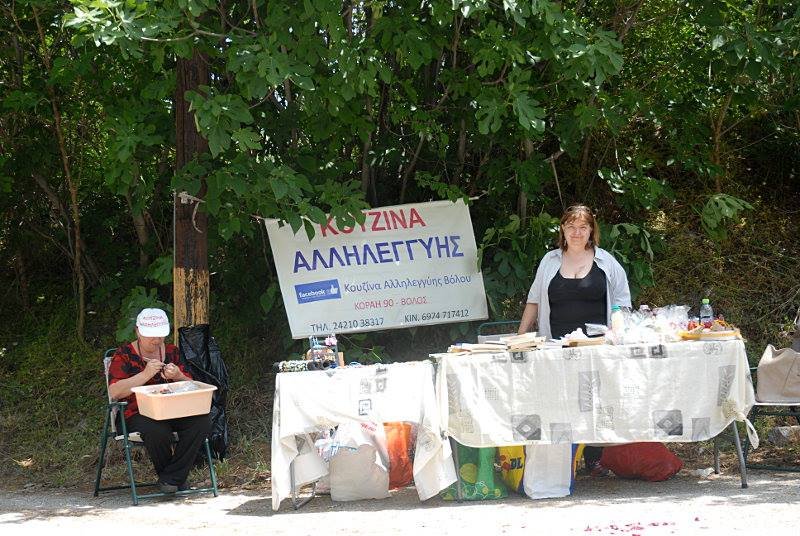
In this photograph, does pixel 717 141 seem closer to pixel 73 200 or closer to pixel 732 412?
pixel 732 412

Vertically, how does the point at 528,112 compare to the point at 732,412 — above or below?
above

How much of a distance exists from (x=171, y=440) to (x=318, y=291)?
1.83 meters

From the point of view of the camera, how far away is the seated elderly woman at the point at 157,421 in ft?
21.4

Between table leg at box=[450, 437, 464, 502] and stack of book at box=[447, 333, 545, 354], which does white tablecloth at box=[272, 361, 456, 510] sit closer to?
table leg at box=[450, 437, 464, 502]

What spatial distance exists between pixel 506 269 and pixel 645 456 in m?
2.30

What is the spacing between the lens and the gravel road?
5277 millimetres

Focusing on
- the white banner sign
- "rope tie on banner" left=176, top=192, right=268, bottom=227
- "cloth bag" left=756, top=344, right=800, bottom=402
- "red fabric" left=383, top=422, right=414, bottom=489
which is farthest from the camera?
the white banner sign

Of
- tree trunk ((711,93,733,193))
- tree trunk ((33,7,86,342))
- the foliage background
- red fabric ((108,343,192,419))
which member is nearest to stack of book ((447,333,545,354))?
the foliage background

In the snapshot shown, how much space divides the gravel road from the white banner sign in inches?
67.2

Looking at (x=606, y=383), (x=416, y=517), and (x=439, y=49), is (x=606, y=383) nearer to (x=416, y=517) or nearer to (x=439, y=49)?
(x=416, y=517)

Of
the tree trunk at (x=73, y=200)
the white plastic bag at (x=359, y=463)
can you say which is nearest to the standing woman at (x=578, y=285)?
the white plastic bag at (x=359, y=463)

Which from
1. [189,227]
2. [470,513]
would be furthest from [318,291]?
[470,513]

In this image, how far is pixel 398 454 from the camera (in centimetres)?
652

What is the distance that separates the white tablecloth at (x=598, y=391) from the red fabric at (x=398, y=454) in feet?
2.05
